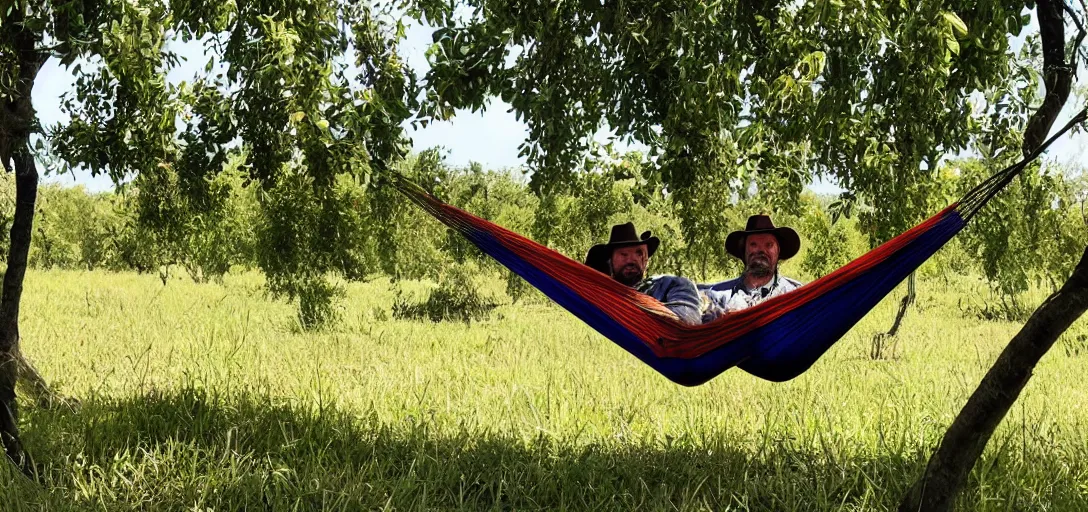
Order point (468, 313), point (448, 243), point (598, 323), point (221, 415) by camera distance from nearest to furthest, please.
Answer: point (598, 323), point (221, 415), point (468, 313), point (448, 243)

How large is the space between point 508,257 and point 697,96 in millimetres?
1150

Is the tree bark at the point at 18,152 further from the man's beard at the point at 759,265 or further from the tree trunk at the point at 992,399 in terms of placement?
the tree trunk at the point at 992,399

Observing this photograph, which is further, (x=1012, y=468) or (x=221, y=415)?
(x=221, y=415)

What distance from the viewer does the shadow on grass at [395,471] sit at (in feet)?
12.0

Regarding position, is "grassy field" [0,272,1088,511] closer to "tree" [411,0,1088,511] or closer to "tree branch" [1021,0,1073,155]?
"tree" [411,0,1088,511]

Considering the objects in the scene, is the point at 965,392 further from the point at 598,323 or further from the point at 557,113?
the point at 557,113

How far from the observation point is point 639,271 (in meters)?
4.08

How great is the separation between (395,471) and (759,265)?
6.96 ft

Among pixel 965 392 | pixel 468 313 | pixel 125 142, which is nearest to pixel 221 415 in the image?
pixel 125 142

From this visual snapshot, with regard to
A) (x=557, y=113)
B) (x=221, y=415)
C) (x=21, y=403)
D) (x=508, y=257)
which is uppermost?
(x=557, y=113)

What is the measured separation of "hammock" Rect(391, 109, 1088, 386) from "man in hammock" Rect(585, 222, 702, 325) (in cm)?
33

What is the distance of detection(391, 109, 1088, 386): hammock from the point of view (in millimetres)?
3064

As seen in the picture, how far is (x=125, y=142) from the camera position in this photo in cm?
481

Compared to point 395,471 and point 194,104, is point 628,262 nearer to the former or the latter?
point 395,471
